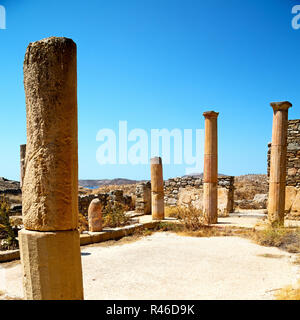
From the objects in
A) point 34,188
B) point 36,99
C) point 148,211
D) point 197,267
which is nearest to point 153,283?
point 197,267

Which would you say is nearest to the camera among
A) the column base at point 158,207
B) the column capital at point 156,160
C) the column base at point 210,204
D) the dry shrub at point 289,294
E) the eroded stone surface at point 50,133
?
the eroded stone surface at point 50,133

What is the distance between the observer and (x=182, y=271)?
5902mm

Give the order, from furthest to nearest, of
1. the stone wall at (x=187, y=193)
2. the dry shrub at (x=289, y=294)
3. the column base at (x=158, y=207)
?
the stone wall at (x=187, y=193)
the column base at (x=158, y=207)
the dry shrub at (x=289, y=294)

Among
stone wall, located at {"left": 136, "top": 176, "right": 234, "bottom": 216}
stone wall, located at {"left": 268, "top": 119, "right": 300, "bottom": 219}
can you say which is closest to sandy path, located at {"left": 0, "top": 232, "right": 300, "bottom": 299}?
stone wall, located at {"left": 268, "top": 119, "right": 300, "bottom": 219}

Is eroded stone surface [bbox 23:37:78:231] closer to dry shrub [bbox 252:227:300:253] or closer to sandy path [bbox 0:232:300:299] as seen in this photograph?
sandy path [bbox 0:232:300:299]

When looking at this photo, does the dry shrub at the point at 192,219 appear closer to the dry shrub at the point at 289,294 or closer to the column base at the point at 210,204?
the column base at the point at 210,204

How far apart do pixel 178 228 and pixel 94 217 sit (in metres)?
3.25

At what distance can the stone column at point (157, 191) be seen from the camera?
12109 millimetres

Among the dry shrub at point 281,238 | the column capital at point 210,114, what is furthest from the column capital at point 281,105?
the dry shrub at point 281,238

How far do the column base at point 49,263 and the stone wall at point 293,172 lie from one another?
11344 millimetres

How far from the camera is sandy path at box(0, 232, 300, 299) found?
4.76m

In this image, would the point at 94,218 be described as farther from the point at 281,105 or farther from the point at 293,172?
the point at 293,172

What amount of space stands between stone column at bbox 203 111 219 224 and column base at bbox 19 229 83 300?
8.62m

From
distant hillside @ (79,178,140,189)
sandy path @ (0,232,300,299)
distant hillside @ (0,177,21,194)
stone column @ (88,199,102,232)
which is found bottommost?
distant hillside @ (79,178,140,189)
